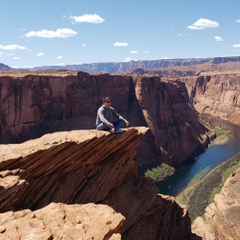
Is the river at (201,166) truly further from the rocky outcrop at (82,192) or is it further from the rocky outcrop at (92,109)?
the rocky outcrop at (82,192)

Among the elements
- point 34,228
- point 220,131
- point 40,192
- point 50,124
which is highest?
point 34,228

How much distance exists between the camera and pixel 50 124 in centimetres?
6762

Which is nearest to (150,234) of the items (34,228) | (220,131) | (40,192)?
(40,192)

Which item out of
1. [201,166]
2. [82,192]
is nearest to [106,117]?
[82,192]

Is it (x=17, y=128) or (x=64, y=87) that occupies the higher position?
(x=64, y=87)

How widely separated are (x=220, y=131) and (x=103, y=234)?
110266 mm

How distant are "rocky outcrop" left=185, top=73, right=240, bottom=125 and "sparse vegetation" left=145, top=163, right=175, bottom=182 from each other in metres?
69.2

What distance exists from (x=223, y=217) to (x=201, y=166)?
35.5 metres

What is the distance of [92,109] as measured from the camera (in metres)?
75.4

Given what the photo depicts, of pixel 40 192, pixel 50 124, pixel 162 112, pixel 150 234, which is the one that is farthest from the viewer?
pixel 162 112

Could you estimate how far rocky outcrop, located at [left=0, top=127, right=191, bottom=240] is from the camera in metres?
11.9

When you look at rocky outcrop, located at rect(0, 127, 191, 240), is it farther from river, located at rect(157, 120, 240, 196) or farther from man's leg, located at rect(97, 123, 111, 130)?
river, located at rect(157, 120, 240, 196)

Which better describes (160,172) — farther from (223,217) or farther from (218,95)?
(218,95)

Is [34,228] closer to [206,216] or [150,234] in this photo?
[150,234]
